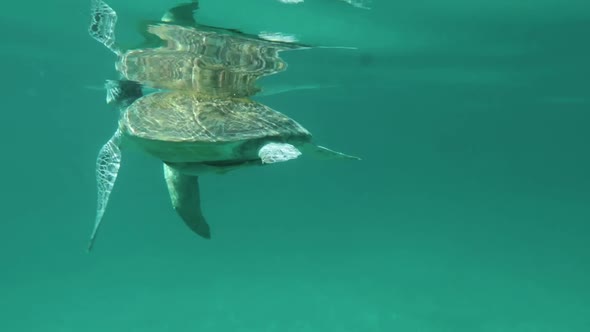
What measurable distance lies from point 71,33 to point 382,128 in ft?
151

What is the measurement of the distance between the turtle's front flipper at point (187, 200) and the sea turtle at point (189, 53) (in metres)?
3.92

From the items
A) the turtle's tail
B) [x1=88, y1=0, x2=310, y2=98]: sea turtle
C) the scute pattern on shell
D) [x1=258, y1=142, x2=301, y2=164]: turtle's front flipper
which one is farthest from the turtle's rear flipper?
the turtle's tail

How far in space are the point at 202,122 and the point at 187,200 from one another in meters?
1.16

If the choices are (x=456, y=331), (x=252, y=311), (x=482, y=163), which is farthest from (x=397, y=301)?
(x=482, y=163)

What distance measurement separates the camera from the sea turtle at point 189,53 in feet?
33.1

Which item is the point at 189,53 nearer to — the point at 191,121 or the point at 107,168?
the point at 107,168

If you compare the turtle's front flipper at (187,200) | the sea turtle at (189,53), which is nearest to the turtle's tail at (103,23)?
the sea turtle at (189,53)

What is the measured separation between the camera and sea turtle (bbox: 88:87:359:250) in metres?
5.72

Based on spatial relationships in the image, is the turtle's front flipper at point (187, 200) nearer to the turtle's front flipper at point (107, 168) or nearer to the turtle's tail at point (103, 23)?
the turtle's front flipper at point (107, 168)

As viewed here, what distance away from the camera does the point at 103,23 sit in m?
10.9

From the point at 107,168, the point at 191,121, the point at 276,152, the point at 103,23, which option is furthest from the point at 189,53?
the point at 276,152

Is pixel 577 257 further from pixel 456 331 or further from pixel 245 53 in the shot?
pixel 245 53

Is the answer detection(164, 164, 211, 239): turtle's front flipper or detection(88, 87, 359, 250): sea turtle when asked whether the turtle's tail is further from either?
detection(164, 164, 211, 239): turtle's front flipper

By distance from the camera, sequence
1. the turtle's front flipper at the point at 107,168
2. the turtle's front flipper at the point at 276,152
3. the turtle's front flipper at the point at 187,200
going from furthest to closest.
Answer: the turtle's front flipper at the point at 107,168 → the turtle's front flipper at the point at 187,200 → the turtle's front flipper at the point at 276,152
